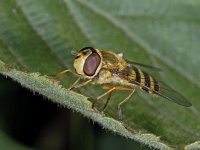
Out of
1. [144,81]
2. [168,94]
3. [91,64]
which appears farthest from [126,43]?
[91,64]

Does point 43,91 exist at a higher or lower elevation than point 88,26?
lower

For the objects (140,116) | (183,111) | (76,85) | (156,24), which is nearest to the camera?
(76,85)

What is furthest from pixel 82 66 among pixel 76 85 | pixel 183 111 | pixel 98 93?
pixel 183 111

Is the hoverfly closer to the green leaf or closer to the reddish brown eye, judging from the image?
the reddish brown eye

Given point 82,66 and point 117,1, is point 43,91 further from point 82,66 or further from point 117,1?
point 117,1

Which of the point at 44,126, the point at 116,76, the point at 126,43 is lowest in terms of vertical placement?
the point at 44,126

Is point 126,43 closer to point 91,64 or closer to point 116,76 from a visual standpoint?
point 116,76
